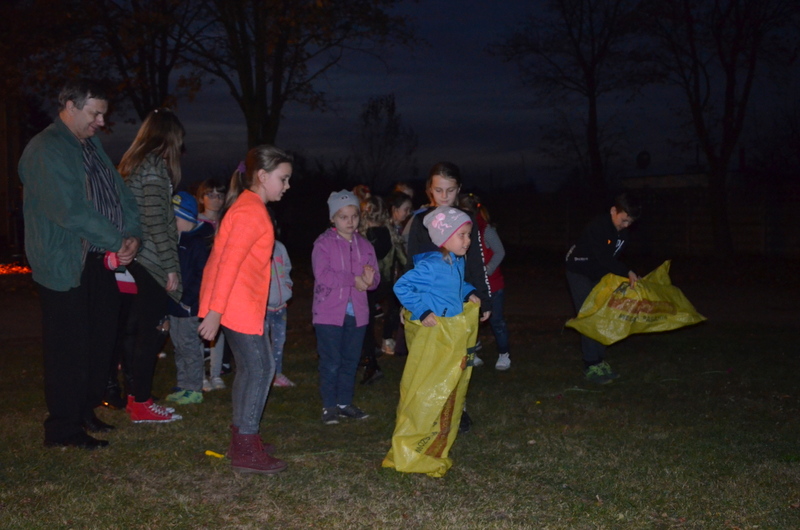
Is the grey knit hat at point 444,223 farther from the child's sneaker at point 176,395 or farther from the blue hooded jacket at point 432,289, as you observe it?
the child's sneaker at point 176,395

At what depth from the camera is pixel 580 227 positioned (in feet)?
92.7

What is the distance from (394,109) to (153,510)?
105 feet

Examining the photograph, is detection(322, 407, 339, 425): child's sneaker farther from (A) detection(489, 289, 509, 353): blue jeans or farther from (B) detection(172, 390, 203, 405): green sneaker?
(A) detection(489, 289, 509, 353): blue jeans

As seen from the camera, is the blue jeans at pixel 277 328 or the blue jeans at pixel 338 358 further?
the blue jeans at pixel 277 328

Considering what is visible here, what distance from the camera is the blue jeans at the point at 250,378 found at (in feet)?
15.2

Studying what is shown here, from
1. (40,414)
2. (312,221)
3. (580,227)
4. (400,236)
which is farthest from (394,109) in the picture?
(40,414)

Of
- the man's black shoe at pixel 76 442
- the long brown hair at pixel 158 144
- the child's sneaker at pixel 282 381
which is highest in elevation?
the long brown hair at pixel 158 144

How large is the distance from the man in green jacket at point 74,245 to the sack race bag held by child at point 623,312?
12.9ft

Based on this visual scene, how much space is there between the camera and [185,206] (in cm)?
638

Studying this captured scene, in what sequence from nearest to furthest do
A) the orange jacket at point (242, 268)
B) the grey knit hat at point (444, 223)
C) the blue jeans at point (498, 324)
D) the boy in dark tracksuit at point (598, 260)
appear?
the orange jacket at point (242, 268)
the grey knit hat at point (444, 223)
the boy in dark tracksuit at point (598, 260)
the blue jeans at point (498, 324)

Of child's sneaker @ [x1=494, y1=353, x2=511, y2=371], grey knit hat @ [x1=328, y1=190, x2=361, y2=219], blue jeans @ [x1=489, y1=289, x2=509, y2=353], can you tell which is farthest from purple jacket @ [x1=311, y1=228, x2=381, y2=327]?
child's sneaker @ [x1=494, y1=353, x2=511, y2=371]

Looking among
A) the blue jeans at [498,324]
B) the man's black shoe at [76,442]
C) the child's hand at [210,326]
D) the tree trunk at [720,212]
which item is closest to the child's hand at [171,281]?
the man's black shoe at [76,442]

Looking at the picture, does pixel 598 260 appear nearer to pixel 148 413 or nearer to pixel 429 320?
pixel 429 320

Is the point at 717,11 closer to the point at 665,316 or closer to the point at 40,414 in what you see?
the point at 665,316
